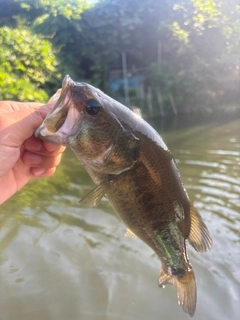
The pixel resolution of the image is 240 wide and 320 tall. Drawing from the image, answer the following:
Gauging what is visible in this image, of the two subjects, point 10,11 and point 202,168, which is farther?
point 10,11

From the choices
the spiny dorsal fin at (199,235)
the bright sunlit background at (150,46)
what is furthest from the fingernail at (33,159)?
the bright sunlit background at (150,46)

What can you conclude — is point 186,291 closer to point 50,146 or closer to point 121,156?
point 121,156

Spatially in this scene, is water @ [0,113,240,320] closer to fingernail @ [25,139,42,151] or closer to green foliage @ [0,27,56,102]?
fingernail @ [25,139,42,151]

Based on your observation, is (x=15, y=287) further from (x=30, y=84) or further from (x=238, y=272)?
(x=30, y=84)

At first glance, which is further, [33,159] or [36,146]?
[33,159]

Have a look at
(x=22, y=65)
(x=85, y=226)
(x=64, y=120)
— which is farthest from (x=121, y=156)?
(x=22, y=65)

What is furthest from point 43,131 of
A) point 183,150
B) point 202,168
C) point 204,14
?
point 204,14
